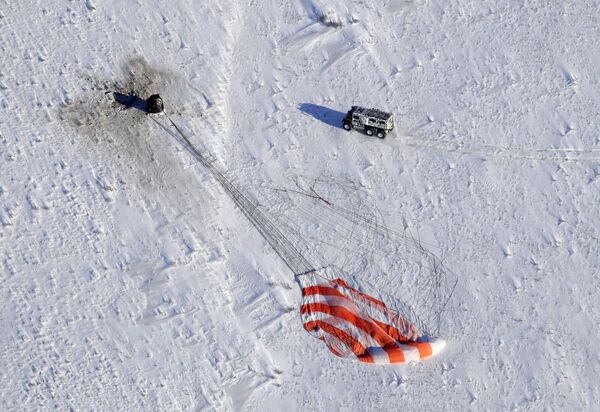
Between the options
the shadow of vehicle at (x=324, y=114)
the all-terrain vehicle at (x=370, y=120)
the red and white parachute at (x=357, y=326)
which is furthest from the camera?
the shadow of vehicle at (x=324, y=114)

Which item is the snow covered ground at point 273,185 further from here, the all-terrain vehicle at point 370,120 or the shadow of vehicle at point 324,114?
the all-terrain vehicle at point 370,120

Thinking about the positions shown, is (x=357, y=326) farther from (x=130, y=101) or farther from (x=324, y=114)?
(x=130, y=101)

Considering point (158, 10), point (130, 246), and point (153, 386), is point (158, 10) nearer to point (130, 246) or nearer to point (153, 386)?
point (130, 246)

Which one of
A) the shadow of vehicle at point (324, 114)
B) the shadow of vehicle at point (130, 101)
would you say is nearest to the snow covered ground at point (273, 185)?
the shadow of vehicle at point (324, 114)

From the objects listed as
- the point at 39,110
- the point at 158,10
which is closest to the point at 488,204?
the point at 158,10

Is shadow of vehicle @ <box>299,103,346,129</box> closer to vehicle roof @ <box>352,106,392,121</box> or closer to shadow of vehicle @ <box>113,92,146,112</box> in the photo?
vehicle roof @ <box>352,106,392,121</box>

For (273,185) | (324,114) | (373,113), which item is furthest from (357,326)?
(324,114)

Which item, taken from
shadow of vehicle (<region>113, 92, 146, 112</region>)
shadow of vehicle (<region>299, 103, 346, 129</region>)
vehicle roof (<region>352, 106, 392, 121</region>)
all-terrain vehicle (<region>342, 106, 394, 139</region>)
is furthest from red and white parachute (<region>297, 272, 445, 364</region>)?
shadow of vehicle (<region>113, 92, 146, 112</region>)
